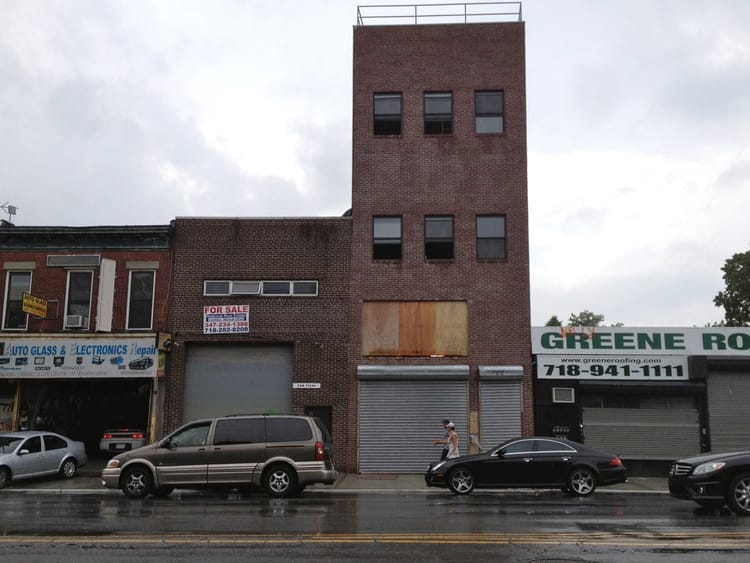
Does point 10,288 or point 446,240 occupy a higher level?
point 446,240

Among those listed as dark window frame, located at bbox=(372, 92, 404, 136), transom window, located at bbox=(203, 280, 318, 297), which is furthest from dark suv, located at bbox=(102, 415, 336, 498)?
dark window frame, located at bbox=(372, 92, 404, 136)

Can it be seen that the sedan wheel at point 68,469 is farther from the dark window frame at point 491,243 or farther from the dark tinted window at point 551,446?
the dark window frame at point 491,243

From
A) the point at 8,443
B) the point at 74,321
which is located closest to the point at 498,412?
the point at 74,321

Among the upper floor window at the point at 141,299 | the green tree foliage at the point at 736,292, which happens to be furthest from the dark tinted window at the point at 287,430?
the green tree foliage at the point at 736,292

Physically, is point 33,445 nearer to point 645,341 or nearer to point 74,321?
point 74,321

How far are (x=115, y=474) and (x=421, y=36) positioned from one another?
17.0 meters

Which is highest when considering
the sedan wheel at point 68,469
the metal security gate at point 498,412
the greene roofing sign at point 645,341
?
the greene roofing sign at point 645,341

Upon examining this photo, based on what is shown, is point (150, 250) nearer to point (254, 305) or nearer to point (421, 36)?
point (254, 305)

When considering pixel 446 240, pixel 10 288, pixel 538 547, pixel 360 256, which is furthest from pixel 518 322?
pixel 10 288

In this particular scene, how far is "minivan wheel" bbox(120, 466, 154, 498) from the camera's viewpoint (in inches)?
630

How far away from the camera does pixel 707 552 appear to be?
923 cm

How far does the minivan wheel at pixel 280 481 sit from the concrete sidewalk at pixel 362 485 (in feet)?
8.41

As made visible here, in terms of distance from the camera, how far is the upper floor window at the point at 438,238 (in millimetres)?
23797

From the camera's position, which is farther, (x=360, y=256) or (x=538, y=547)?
(x=360, y=256)
